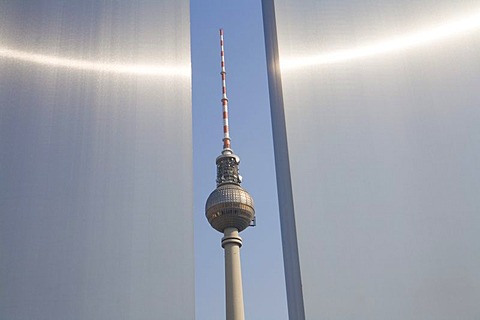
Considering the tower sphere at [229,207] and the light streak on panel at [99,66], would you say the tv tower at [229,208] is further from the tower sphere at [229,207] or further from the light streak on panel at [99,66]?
the light streak on panel at [99,66]

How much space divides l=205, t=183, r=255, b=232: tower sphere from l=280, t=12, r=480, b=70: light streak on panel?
78.3ft

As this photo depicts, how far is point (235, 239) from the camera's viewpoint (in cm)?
2750

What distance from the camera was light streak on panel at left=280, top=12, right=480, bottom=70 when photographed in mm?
2891

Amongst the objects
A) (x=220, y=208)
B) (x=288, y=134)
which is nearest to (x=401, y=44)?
(x=288, y=134)

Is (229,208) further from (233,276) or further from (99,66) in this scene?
(99,66)

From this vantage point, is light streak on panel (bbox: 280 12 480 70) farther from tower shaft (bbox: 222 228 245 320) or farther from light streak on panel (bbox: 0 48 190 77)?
tower shaft (bbox: 222 228 245 320)

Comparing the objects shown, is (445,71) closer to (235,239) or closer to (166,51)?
(166,51)

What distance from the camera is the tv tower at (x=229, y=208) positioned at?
26.0 meters

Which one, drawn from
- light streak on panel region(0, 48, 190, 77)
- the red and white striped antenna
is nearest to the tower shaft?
the red and white striped antenna

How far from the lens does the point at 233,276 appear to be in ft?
84.5

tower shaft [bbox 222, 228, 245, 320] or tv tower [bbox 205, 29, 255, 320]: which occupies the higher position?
tv tower [bbox 205, 29, 255, 320]

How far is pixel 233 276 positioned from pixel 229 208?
130 inches

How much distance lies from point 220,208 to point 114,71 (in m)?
24.1

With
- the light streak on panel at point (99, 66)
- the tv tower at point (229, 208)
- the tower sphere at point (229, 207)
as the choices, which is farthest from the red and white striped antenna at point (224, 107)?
the light streak on panel at point (99, 66)
